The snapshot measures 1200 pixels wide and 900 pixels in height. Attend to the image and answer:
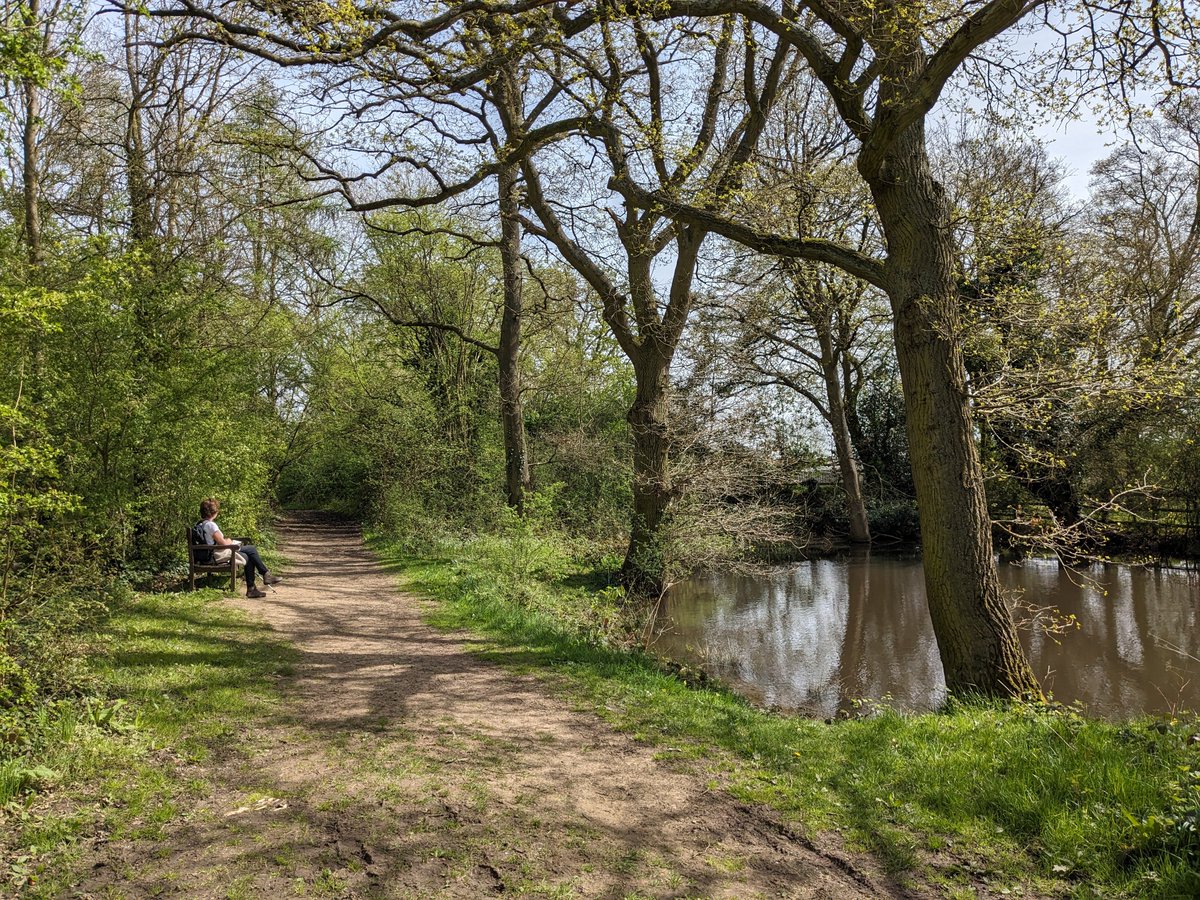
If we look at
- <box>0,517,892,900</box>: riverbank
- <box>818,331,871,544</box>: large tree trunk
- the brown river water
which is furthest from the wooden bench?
<box>818,331,871,544</box>: large tree trunk

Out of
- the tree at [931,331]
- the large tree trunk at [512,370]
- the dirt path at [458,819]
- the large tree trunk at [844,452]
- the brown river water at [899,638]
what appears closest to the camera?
the dirt path at [458,819]

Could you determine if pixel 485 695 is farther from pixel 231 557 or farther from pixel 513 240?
pixel 513 240

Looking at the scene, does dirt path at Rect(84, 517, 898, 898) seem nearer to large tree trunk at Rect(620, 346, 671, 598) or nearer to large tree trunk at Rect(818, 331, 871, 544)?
large tree trunk at Rect(620, 346, 671, 598)

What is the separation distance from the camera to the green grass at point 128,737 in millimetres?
3592

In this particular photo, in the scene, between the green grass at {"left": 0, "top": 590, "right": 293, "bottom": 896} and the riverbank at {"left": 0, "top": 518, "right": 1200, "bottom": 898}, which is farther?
the green grass at {"left": 0, "top": 590, "right": 293, "bottom": 896}

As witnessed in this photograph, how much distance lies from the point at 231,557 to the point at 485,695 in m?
5.66

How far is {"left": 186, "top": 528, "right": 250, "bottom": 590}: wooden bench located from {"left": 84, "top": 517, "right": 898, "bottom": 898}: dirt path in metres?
4.48

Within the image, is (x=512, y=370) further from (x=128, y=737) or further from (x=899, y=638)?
(x=128, y=737)

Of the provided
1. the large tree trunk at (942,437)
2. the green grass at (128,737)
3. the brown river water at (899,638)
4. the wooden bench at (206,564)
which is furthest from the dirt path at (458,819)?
the wooden bench at (206,564)

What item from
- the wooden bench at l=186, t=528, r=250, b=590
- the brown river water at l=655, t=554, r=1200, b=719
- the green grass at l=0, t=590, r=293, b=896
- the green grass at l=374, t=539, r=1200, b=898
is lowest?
the brown river water at l=655, t=554, r=1200, b=719

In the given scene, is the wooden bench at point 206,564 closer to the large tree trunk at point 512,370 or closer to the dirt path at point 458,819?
the dirt path at point 458,819

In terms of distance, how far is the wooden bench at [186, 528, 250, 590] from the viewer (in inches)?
398

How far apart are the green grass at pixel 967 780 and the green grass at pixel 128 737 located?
9.89ft

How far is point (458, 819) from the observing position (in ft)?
13.3
